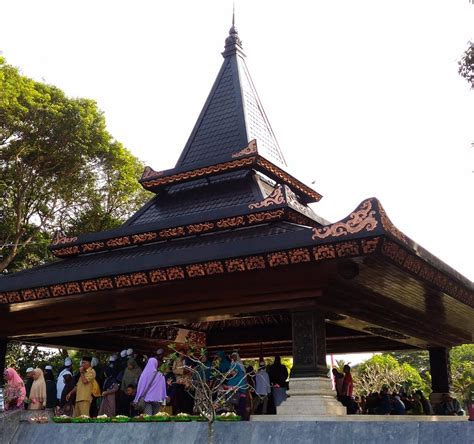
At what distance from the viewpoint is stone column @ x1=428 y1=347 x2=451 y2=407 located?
17641 millimetres

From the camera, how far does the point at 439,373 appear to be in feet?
58.6

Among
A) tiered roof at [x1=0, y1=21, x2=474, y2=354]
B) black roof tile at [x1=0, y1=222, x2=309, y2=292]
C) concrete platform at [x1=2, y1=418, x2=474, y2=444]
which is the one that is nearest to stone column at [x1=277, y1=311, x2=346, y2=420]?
tiered roof at [x1=0, y1=21, x2=474, y2=354]

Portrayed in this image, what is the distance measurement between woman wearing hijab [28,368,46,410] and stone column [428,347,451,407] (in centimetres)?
1078

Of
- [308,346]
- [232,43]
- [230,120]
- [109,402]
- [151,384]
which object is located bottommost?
[109,402]

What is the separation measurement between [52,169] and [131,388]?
14832 mm

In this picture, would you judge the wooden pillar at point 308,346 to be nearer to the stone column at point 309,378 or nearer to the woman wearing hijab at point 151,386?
the stone column at point 309,378

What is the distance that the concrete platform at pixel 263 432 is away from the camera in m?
8.23

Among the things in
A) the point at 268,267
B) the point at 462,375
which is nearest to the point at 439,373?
the point at 268,267

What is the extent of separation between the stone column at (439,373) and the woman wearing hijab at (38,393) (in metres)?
10.8

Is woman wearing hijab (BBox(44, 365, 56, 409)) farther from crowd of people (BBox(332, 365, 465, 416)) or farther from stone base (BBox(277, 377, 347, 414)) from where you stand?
crowd of people (BBox(332, 365, 465, 416))

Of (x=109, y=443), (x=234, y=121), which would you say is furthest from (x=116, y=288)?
(x=234, y=121)

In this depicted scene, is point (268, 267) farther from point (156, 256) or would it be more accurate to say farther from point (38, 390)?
point (38, 390)

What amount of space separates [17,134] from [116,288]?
1352 cm

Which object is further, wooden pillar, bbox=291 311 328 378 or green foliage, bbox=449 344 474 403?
green foliage, bbox=449 344 474 403
